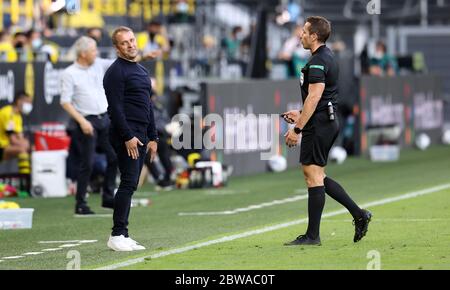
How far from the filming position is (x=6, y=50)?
25172mm

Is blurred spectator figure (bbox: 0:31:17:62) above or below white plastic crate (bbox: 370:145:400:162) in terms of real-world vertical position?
above

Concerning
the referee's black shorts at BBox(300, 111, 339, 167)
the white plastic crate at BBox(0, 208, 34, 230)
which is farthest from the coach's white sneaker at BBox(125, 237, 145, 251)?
the white plastic crate at BBox(0, 208, 34, 230)

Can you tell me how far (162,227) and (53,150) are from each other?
259 inches

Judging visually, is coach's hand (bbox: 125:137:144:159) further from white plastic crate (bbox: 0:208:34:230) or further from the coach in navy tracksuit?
white plastic crate (bbox: 0:208:34:230)

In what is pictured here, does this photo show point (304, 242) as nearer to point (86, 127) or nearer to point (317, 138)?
point (317, 138)

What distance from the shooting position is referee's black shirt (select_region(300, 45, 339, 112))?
13.0m

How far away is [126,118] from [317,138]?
179cm

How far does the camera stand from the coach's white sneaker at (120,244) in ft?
42.9

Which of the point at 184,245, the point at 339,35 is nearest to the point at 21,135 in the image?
the point at 184,245

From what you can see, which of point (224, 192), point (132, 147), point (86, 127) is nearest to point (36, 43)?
point (224, 192)

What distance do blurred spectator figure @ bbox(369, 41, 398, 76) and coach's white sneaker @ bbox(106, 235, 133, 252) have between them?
68.9ft

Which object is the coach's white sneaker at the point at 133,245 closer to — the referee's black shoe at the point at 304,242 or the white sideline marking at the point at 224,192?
the referee's black shoe at the point at 304,242

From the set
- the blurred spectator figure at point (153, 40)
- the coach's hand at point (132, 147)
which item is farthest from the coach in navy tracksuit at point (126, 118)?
the blurred spectator figure at point (153, 40)

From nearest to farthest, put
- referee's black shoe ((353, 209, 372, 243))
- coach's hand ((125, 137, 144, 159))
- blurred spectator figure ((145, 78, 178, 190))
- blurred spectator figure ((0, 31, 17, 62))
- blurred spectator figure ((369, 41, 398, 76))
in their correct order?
referee's black shoe ((353, 209, 372, 243)) → coach's hand ((125, 137, 144, 159)) → blurred spectator figure ((145, 78, 178, 190)) → blurred spectator figure ((0, 31, 17, 62)) → blurred spectator figure ((369, 41, 398, 76))
